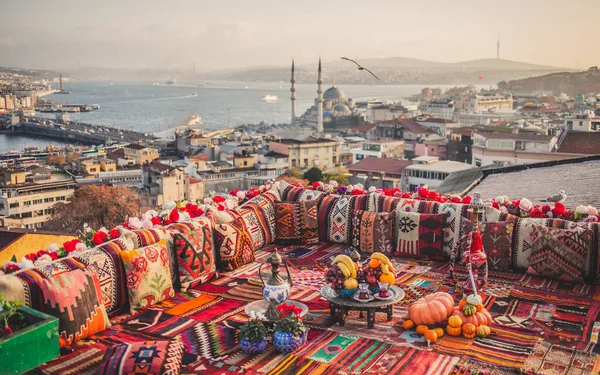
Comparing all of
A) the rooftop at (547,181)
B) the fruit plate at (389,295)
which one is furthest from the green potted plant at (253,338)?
the rooftop at (547,181)

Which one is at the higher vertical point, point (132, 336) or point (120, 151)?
point (132, 336)

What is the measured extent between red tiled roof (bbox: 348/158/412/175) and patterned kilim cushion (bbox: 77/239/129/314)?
1903 centimetres

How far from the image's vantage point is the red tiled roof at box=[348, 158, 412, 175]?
22.4 m

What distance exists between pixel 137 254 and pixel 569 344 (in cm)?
207

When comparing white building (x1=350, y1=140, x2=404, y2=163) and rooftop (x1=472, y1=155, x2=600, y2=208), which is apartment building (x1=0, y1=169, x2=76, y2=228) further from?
rooftop (x1=472, y1=155, x2=600, y2=208)

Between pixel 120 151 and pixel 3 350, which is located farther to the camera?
pixel 120 151

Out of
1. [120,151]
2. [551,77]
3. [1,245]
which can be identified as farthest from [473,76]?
[1,245]

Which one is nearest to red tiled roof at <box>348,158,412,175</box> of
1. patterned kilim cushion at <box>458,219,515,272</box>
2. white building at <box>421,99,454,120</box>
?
patterned kilim cushion at <box>458,219,515,272</box>

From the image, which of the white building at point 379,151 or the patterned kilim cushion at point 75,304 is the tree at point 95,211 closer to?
the patterned kilim cushion at point 75,304

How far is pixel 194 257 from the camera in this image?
349 centimetres

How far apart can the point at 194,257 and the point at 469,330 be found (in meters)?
1.55

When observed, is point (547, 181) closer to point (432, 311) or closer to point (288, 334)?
point (432, 311)

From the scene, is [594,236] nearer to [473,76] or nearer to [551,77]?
[551,77]

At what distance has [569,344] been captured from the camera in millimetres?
2688
